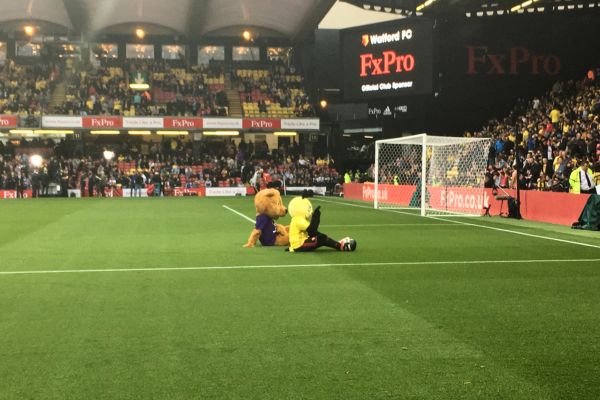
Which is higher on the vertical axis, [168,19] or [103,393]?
[168,19]

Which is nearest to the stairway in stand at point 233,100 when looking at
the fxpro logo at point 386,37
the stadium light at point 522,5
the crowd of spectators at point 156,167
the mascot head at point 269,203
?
the crowd of spectators at point 156,167

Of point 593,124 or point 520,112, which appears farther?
point 520,112

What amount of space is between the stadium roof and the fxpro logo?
801 centimetres

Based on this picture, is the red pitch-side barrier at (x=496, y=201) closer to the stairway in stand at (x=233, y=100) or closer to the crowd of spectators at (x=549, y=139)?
the crowd of spectators at (x=549, y=139)

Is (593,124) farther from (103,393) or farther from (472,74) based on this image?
(103,393)

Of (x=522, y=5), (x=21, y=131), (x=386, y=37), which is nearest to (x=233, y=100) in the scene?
(x=21, y=131)

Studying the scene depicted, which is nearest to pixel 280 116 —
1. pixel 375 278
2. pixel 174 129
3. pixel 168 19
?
pixel 174 129

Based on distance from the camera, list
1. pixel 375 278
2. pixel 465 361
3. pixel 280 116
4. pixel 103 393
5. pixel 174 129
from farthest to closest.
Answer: pixel 280 116, pixel 174 129, pixel 375 278, pixel 465 361, pixel 103 393

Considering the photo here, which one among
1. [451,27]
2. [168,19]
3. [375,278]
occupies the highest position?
[168,19]

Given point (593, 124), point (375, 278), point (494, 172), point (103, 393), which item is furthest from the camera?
point (593, 124)

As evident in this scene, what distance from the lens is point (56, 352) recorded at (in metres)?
5.31

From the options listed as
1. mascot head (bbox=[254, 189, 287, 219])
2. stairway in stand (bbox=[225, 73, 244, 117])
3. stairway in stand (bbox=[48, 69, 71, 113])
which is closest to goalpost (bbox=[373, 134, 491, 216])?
mascot head (bbox=[254, 189, 287, 219])

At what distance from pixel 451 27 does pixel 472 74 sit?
301cm

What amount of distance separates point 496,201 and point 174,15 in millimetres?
34866
